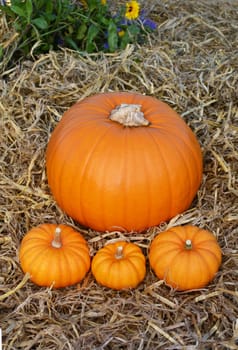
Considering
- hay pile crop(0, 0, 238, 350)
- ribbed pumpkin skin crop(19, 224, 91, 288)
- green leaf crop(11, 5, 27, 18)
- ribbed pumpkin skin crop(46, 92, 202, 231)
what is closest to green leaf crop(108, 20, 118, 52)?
hay pile crop(0, 0, 238, 350)

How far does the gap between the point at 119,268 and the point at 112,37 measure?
5.91 ft

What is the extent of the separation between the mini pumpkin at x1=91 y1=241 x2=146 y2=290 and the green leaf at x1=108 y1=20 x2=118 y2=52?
5.37ft

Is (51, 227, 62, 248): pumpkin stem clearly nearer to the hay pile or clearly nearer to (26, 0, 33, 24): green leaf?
the hay pile

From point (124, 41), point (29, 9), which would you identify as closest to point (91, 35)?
point (124, 41)

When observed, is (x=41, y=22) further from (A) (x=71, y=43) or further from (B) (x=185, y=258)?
(B) (x=185, y=258)

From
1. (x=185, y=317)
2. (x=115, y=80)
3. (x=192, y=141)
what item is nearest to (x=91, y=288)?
(x=185, y=317)

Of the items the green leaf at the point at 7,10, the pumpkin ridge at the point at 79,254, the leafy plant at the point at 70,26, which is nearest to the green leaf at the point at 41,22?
the leafy plant at the point at 70,26

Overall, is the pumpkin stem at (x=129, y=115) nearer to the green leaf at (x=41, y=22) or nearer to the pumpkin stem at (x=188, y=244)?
the pumpkin stem at (x=188, y=244)

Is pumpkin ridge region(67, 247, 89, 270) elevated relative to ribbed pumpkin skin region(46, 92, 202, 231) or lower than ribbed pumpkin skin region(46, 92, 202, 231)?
lower

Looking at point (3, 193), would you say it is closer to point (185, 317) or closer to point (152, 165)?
point (152, 165)

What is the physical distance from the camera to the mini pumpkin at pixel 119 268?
251cm

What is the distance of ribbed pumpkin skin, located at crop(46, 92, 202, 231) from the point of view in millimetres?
2689

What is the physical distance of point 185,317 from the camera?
242 cm

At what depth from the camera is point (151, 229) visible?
9.30ft
